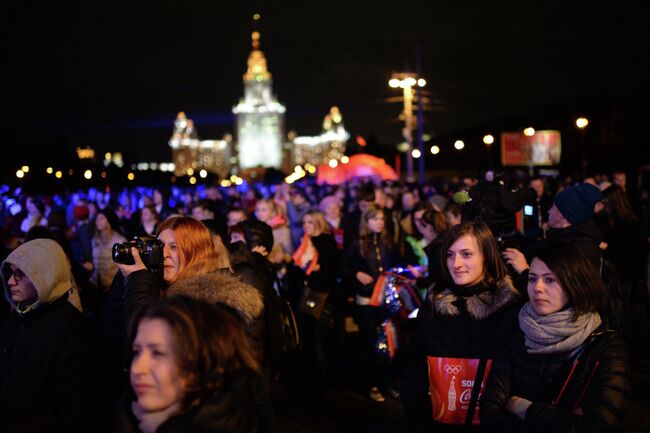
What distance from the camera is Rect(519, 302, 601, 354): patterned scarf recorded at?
2900 millimetres

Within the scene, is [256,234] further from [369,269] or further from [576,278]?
[576,278]

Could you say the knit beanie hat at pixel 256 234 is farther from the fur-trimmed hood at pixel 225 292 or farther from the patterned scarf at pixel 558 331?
the patterned scarf at pixel 558 331

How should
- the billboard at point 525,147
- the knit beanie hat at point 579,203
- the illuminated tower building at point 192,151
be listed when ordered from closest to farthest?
the knit beanie hat at point 579,203 → the billboard at point 525,147 → the illuminated tower building at point 192,151

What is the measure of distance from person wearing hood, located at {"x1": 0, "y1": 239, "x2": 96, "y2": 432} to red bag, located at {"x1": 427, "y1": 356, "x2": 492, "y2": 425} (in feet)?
5.50

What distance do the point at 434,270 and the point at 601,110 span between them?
177ft

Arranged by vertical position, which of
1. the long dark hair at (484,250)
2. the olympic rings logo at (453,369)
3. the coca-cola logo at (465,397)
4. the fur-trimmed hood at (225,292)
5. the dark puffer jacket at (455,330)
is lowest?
the coca-cola logo at (465,397)

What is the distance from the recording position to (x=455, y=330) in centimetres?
344

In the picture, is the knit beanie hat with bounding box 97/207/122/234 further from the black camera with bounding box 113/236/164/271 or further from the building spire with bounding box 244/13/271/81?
the building spire with bounding box 244/13/271/81

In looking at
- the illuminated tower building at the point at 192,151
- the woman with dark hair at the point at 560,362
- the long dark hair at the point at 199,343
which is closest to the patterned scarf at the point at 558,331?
the woman with dark hair at the point at 560,362

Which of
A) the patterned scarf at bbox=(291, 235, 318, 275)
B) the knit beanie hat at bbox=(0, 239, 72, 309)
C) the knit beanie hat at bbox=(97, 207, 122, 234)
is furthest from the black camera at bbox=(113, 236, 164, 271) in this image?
the knit beanie hat at bbox=(97, 207, 122, 234)

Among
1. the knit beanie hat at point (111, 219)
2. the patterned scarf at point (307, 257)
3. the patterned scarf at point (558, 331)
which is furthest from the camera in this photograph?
the knit beanie hat at point (111, 219)

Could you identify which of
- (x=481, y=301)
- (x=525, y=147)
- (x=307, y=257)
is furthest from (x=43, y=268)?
(x=525, y=147)

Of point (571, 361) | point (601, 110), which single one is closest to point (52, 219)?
point (571, 361)

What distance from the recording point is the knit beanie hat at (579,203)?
4.94 meters
